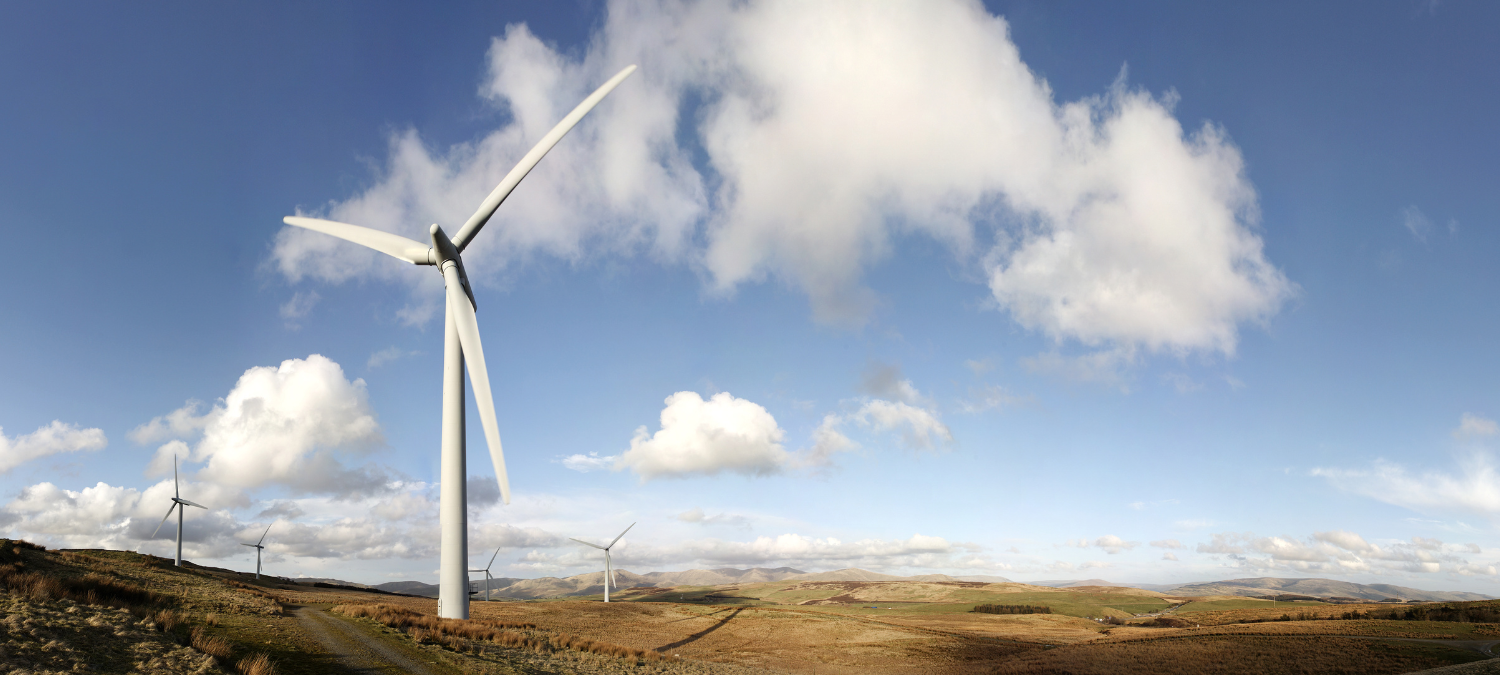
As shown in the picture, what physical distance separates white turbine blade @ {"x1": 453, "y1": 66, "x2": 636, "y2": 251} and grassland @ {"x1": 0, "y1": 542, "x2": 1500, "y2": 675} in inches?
823

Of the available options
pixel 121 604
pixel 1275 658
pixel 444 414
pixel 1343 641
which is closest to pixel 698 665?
pixel 444 414

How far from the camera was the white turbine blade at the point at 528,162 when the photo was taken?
35.7 meters

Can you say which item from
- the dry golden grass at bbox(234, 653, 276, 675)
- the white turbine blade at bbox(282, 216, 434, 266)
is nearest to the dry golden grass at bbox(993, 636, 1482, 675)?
the dry golden grass at bbox(234, 653, 276, 675)

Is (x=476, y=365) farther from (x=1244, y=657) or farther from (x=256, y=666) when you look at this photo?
(x=1244, y=657)

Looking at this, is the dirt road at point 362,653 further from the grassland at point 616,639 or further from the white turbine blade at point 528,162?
the white turbine blade at point 528,162

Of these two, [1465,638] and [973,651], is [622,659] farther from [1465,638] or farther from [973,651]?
[1465,638]

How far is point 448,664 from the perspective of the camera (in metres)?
28.2

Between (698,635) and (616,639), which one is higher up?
(616,639)

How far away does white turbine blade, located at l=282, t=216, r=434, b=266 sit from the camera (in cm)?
3575

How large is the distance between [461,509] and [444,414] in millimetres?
4710

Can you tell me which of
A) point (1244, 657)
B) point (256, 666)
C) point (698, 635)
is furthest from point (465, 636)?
point (1244, 657)

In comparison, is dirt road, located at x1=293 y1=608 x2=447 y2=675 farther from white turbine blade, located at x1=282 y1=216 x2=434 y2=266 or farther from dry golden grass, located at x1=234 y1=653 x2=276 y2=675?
white turbine blade, located at x1=282 y1=216 x2=434 y2=266

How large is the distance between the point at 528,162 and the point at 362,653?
26.1 m

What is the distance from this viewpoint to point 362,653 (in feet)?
92.1
